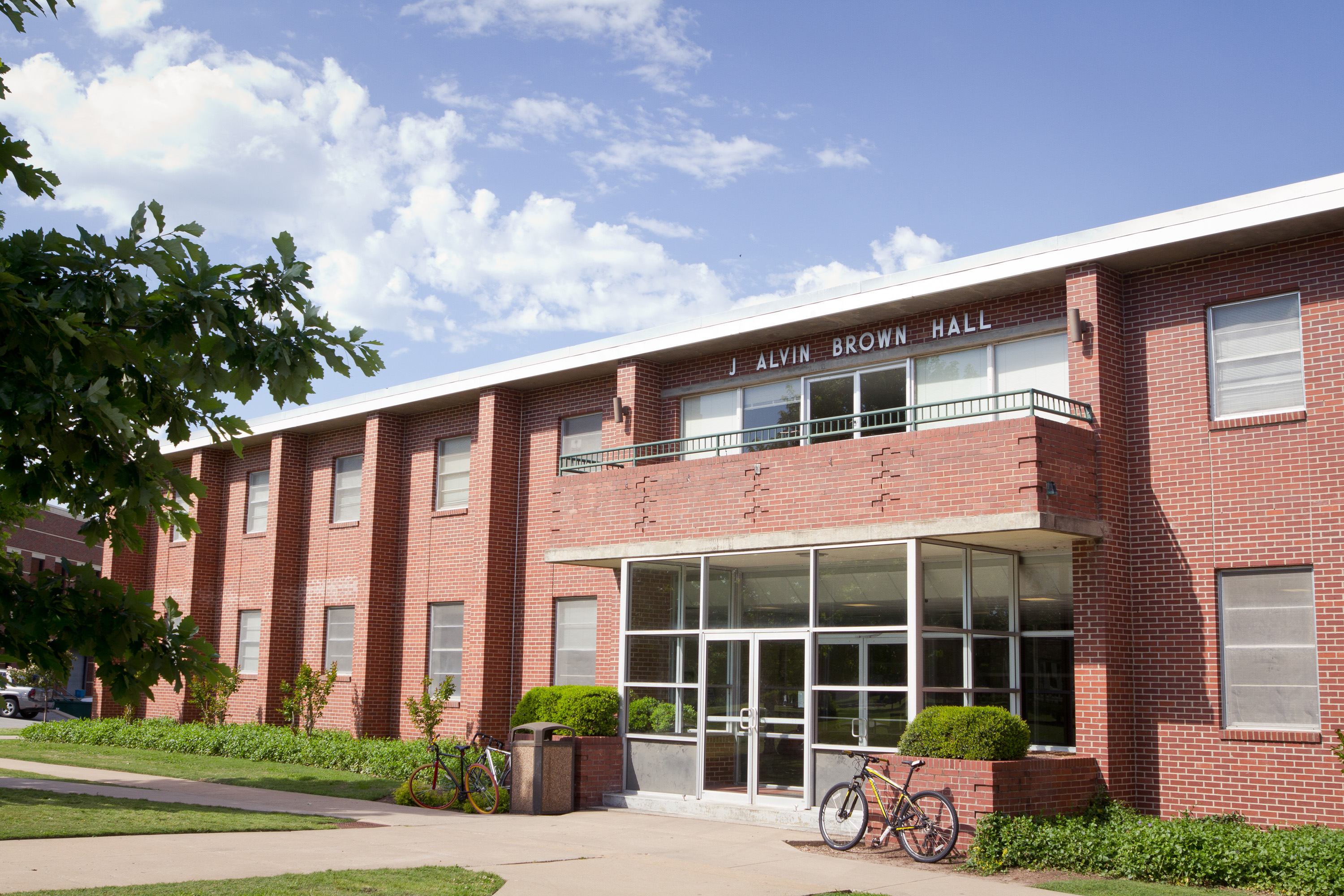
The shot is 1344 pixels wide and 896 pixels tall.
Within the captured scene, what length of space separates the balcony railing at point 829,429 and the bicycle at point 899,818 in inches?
164

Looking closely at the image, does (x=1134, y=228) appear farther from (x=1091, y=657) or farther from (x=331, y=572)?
(x=331, y=572)

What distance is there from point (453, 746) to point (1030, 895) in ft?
32.5

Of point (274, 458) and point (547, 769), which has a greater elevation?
point (274, 458)

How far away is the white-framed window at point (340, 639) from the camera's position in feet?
84.1

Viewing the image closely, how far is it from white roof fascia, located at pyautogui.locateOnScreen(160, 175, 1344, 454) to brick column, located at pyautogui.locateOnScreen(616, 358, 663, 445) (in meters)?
0.26

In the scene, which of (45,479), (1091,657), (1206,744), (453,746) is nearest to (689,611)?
(453,746)

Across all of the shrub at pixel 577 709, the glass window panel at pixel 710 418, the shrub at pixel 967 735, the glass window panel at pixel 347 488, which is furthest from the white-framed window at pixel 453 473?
the shrub at pixel 967 735

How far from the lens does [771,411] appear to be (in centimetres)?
1902

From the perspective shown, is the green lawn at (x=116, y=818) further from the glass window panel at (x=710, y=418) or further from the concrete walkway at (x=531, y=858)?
the glass window panel at (x=710, y=418)

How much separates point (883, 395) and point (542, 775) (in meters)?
7.20

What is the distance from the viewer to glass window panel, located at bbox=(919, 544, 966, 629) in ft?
48.9

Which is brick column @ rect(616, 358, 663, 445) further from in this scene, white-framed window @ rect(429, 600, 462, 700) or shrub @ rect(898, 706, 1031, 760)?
shrub @ rect(898, 706, 1031, 760)

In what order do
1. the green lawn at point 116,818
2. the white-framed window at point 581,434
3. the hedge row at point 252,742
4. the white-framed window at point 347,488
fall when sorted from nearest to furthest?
1. the green lawn at point 116,818
2. the hedge row at point 252,742
3. the white-framed window at point 581,434
4. the white-framed window at point 347,488

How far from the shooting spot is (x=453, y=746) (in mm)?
Answer: 18484
